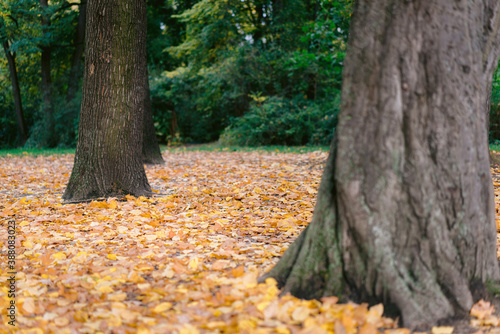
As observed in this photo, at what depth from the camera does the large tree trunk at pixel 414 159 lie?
238 cm

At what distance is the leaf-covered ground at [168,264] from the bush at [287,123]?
8.66 m

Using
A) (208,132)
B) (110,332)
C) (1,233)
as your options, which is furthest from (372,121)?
(208,132)

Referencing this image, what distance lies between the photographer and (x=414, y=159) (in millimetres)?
2393

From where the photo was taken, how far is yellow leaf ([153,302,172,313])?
2.56 metres

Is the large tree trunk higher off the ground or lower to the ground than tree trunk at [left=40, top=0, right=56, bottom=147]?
lower

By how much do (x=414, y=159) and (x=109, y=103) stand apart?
4511mm

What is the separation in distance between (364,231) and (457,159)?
699 millimetres

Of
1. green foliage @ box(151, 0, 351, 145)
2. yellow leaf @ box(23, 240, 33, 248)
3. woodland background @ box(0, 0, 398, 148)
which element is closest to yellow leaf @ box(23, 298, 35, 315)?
yellow leaf @ box(23, 240, 33, 248)

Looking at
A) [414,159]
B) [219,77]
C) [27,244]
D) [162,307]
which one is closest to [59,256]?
[27,244]

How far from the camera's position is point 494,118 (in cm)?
1416

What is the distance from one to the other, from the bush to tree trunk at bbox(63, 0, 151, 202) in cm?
984

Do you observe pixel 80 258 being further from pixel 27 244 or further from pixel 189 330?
pixel 189 330

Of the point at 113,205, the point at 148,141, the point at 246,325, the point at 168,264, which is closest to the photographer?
the point at 246,325

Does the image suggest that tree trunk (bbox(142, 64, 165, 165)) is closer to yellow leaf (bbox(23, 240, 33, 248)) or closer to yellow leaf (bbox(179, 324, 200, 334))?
yellow leaf (bbox(23, 240, 33, 248))
